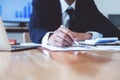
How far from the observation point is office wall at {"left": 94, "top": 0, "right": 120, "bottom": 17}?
11.4 ft

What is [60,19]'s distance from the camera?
1782mm

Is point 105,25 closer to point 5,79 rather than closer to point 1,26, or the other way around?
Result: point 1,26

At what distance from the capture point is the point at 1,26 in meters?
0.99

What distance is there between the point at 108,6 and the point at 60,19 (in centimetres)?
186

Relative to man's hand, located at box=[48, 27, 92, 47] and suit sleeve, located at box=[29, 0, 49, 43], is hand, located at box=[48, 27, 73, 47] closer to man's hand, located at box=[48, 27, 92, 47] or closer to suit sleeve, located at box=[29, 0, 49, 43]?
man's hand, located at box=[48, 27, 92, 47]

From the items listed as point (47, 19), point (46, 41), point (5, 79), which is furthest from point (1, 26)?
point (47, 19)

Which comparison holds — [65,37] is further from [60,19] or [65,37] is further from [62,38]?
[60,19]

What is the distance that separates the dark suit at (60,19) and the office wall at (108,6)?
150cm

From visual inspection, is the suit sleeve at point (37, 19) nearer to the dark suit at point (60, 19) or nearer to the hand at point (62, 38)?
the dark suit at point (60, 19)

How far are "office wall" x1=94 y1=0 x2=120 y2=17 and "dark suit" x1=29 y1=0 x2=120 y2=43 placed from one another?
1498 millimetres

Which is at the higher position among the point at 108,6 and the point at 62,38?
the point at 62,38

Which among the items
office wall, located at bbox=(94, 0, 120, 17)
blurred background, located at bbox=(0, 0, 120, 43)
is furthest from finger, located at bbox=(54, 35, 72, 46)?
office wall, located at bbox=(94, 0, 120, 17)

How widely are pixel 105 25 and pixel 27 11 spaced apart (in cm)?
139

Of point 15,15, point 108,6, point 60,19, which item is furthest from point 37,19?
point 108,6
